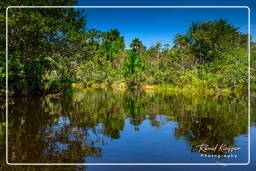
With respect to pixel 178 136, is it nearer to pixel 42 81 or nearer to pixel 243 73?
pixel 42 81

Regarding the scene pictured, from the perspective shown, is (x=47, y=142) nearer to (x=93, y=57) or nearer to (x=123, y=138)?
(x=123, y=138)

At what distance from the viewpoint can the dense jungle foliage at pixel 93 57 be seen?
18.1 metres

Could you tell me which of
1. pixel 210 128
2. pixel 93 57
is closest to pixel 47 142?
pixel 210 128

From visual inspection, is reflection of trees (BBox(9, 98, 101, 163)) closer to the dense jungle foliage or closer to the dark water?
the dark water

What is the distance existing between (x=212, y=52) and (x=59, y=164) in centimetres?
3511

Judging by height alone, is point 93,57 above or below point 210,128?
above

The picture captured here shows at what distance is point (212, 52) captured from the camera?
3725 centimetres

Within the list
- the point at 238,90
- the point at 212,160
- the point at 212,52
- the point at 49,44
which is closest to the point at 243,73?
the point at 238,90

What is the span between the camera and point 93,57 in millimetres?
29438

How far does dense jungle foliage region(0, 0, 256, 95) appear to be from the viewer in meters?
18.1

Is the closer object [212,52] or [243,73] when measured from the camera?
[243,73]

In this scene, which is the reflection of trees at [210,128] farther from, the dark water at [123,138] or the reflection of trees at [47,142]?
the reflection of trees at [47,142]

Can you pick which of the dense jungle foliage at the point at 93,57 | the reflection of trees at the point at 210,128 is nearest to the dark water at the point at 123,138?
the reflection of trees at the point at 210,128

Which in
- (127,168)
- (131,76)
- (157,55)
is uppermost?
(157,55)
